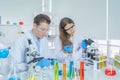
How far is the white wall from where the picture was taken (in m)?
2.24

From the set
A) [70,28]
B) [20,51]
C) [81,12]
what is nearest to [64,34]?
[70,28]

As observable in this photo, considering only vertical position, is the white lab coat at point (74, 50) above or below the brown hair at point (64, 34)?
below

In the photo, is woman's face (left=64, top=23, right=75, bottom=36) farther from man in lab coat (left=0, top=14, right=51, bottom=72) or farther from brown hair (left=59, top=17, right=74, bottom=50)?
man in lab coat (left=0, top=14, right=51, bottom=72)

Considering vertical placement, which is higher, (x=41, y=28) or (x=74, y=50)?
(x=41, y=28)

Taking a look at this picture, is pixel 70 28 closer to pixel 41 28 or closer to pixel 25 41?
pixel 41 28

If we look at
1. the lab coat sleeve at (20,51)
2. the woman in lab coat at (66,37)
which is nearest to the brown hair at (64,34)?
the woman in lab coat at (66,37)

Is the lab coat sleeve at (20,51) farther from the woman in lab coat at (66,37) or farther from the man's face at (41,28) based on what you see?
the woman in lab coat at (66,37)

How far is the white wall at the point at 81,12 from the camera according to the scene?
2.24 meters

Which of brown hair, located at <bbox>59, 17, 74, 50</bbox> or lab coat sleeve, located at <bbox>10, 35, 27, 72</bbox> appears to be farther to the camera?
brown hair, located at <bbox>59, 17, 74, 50</bbox>

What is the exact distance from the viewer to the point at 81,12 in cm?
298

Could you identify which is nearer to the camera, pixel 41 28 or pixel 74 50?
pixel 41 28

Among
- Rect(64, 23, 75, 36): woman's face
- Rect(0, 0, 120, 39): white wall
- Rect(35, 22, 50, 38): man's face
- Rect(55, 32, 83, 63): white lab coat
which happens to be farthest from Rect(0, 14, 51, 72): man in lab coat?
Rect(0, 0, 120, 39): white wall

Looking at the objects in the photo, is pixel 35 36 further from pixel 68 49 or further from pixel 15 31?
pixel 15 31

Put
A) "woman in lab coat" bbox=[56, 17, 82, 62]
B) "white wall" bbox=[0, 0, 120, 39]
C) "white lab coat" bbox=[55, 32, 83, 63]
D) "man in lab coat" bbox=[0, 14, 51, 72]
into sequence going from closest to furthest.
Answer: "man in lab coat" bbox=[0, 14, 51, 72] < "white lab coat" bbox=[55, 32, 83, 63] < "woman in lab coat" bbox=[56, 17, 82, 62] < "white wall" bbox=[0, 0, 120, 39]
